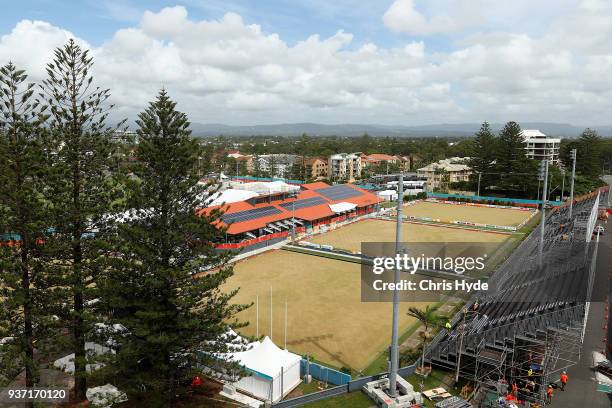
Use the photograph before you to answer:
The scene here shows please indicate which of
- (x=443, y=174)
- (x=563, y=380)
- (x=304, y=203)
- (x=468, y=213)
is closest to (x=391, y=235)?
(x=304, y=203)

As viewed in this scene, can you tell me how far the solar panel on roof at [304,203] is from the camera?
1824 inches

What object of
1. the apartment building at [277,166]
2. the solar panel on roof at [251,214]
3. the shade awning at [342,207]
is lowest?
the shade awning at [342,207]

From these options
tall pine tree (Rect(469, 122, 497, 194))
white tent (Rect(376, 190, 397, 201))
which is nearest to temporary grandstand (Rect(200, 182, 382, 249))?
white tent (Rect(376, 190, 397, 201))

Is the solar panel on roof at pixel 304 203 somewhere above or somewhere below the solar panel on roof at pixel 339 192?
below

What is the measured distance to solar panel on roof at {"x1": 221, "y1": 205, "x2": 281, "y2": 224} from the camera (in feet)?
127

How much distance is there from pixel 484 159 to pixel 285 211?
4343cm

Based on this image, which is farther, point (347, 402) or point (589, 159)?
point (589, 159)

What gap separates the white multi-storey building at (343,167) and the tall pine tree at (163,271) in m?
78.0

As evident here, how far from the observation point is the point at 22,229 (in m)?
14.0

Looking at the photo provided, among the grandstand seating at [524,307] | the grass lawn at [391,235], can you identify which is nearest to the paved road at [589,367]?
the grandstand seating at [524,307]

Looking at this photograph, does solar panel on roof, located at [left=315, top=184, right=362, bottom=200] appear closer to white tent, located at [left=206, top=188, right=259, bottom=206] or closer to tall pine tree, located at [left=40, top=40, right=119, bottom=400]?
white tent, located at [left=206, top=188, right=259, bottom=206]

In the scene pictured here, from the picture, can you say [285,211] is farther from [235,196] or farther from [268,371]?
[268,371]

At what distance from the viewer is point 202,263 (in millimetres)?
14945

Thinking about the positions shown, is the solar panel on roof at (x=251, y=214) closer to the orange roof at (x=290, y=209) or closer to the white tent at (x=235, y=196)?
the orange roof at (x=290, y=209)
